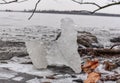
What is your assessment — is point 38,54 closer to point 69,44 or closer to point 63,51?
point 63,51

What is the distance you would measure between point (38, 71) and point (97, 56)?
14.3ft

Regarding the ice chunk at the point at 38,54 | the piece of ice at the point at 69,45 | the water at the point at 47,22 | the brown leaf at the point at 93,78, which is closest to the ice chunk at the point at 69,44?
the piece of ice at the point at 69,45

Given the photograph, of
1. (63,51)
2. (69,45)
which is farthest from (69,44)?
(63,51)

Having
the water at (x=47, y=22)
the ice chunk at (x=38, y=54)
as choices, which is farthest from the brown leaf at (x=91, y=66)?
the water at (x=47, y=22)

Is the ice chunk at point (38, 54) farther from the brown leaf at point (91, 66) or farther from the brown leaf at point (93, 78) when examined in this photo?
the brown leaf at point (93, 78)

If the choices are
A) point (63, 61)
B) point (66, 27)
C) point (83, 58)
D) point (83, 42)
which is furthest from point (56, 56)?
point (83, 42)

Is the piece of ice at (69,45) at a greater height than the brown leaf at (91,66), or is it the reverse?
the piece of ice at (69,45)

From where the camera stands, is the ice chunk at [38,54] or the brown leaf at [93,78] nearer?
the brown leaf at [93,78]

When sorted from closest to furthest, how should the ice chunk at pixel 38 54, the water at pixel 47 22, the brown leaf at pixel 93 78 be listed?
the brown leaf at pixel 93 78, the ice chunk at pixel 38 54, the water at pixel 47 22

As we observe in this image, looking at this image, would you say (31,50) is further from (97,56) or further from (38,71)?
(97,56)

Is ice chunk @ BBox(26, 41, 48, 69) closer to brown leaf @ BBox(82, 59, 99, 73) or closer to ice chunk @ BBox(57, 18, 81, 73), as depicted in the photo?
ice chunk @ BBox(57, 18, 81, 73)

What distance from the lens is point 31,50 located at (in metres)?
12.0

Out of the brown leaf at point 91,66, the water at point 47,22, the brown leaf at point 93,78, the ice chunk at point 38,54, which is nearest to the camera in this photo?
the brown leaf at point 93,78

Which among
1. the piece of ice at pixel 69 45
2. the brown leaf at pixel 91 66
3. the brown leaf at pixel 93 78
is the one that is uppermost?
the piece of ice at pixel 69 45
